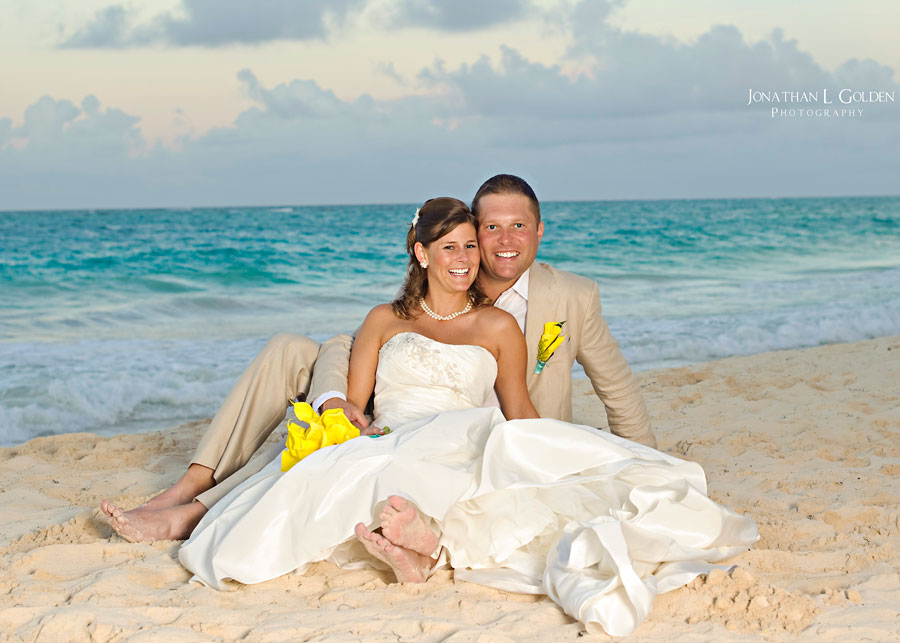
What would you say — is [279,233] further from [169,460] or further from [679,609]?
[679,609]

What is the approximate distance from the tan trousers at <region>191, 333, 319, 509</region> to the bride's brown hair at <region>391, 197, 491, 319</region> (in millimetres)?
530

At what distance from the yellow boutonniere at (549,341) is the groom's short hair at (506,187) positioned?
593 millimetres

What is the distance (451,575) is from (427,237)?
1688mm

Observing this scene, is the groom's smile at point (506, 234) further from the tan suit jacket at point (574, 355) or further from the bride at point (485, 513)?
the bride at point (485, 513)

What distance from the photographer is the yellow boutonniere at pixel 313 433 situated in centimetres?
345

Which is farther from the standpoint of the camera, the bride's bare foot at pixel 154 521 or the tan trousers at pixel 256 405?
the tan trousers at pixel 256 405

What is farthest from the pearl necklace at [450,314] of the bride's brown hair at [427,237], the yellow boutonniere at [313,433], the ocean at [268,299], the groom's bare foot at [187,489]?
the ocean at [268,299]

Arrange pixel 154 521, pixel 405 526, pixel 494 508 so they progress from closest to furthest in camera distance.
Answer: pixel 405 526 → pixel 494 508 → pixel 154 521

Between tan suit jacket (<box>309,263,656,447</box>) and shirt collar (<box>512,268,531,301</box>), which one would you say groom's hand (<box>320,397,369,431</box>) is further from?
shirt collar (<box>512,268,531,301</box>)

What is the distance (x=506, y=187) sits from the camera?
441 centimetres

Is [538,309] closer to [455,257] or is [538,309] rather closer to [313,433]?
[455,257]

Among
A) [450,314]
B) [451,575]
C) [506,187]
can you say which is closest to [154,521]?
[451,575]

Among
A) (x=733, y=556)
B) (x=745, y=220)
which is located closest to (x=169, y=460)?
(x=733, y=556)

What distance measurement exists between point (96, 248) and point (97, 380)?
1502 cm
